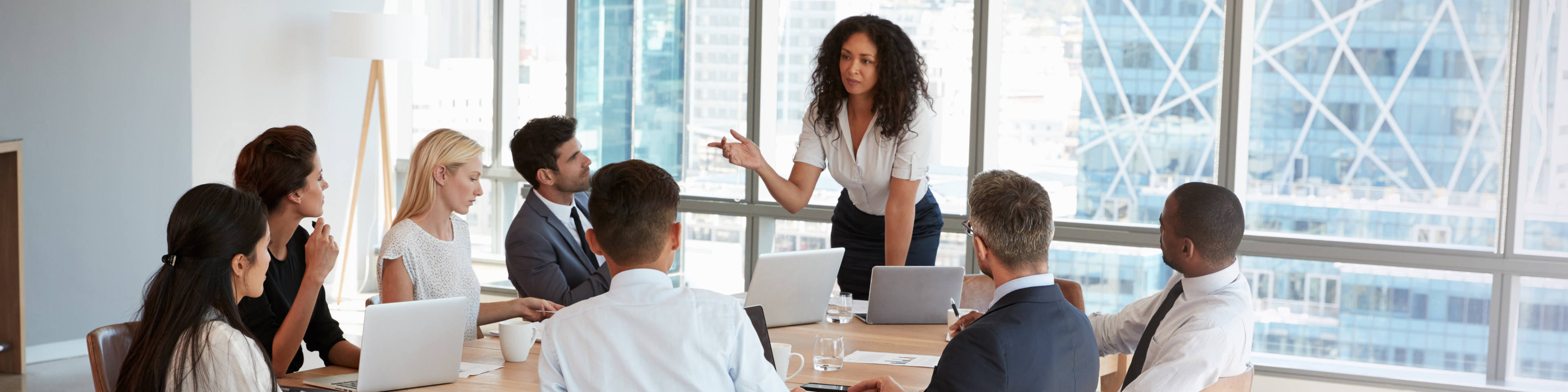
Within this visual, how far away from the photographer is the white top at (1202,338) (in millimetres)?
1936

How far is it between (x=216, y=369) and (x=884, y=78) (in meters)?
2.02

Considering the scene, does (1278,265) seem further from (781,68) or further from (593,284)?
(593,284)

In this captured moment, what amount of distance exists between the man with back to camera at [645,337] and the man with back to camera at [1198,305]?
0.78 metres

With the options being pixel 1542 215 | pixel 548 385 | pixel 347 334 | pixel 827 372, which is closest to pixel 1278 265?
pixel 1542 215

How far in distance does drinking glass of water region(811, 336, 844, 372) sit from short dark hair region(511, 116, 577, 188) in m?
1.00

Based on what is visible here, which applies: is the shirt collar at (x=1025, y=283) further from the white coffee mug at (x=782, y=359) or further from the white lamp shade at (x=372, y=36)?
the white lamp shade at (x=372, y=36)

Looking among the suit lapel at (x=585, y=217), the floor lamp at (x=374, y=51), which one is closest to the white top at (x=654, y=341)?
the suit lapel at (x=585, y=217)

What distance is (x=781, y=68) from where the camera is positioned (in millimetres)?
5109

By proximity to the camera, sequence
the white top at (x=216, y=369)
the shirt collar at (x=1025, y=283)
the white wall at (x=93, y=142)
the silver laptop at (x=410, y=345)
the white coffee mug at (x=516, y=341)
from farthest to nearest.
Answer: the white wall at (x=93, y=142)
the white coffee mug at (x=516, y=341)
the silver laptop at (x=410, y=345)
the shirt collar at (x=1025, y=283)
the white top at (x=216, y=369)

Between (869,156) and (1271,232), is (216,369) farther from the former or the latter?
(1271,232)

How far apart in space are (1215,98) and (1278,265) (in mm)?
749

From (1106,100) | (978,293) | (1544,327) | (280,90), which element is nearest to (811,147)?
(978,293)

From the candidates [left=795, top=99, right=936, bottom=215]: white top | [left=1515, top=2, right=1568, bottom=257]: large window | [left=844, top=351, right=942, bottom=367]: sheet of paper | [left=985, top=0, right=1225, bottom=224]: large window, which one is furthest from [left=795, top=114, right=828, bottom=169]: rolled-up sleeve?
[left=1515, top=2, right=1568, bottom=257]: large window

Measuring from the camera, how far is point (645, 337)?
1.57 metres
